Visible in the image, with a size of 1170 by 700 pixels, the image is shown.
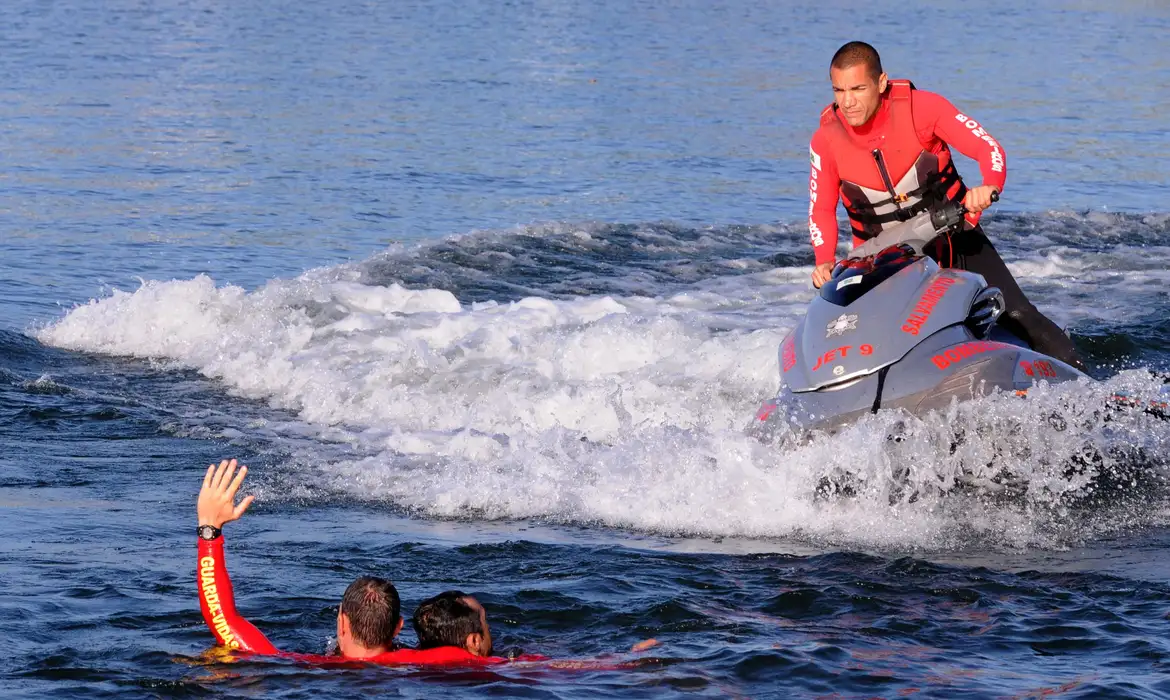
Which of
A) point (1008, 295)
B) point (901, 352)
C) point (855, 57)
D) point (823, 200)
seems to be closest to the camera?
point (901, 352)

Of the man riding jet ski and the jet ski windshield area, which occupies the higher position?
the man riding jet ski

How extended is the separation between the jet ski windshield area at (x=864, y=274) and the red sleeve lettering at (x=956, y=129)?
0.50m

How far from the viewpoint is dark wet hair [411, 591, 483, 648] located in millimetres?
4945

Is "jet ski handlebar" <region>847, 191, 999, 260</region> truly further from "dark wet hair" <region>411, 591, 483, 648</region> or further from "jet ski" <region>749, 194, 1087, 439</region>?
"dark wet hair" <region>411, 591, 483, 648</region>

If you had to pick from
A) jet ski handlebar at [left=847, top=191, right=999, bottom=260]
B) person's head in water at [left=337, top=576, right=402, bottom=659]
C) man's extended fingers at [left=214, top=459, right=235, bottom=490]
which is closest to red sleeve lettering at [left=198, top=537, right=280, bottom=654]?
man's extended fingers at [left=214, top=459, right=235, bottom=490]

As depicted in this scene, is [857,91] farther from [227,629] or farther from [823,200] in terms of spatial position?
[227,629]

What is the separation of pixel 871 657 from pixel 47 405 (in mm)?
5733

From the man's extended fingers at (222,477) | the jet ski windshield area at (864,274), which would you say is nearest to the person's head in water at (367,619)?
the man's extended fingers at (222,477)

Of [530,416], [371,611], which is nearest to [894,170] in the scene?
[530,416]

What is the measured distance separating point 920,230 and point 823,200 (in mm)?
593

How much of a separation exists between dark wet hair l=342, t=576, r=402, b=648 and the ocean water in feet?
0.40

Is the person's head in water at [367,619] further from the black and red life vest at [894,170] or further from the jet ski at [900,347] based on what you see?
the black and red life vest at [894,170]

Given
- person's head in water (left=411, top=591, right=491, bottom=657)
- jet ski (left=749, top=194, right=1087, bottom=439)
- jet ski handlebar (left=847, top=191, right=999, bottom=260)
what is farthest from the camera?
jet ski handlebar (left=847, top=191, right=999, bottom=260)

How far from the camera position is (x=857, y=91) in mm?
6758
